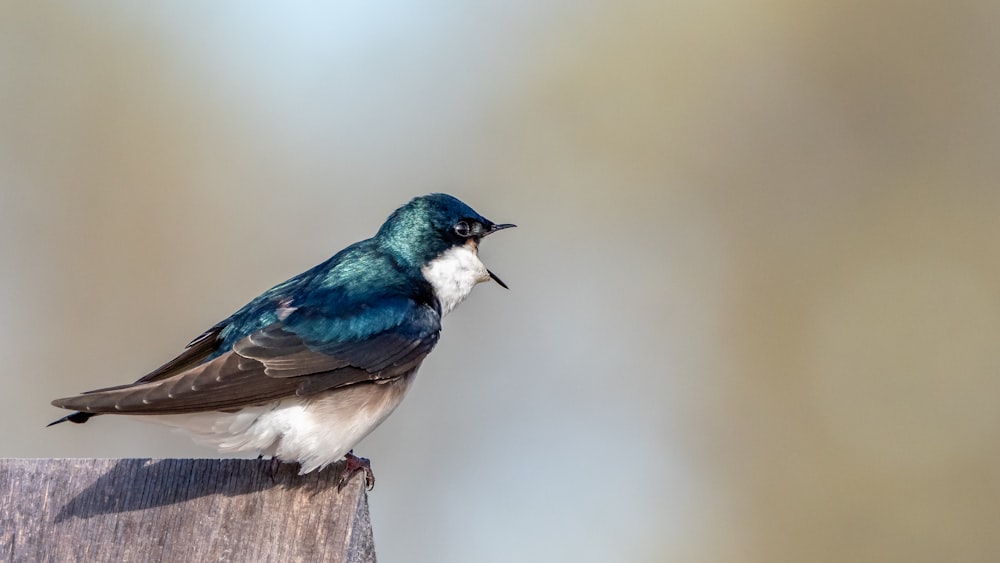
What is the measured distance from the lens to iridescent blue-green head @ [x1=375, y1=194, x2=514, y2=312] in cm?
346

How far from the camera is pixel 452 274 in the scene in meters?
3.49

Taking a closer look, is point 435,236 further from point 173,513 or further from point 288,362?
point 173,513

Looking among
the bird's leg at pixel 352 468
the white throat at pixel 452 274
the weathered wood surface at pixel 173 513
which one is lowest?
the weathered wood surface at pixel 173 513

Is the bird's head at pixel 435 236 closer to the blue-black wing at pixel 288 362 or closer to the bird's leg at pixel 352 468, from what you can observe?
the blue-black wing at pixel 288 362

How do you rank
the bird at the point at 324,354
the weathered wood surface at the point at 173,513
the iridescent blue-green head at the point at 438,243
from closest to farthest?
1. the weathered wood surface at the point at 173,513
2. the bird at the point at 324,354
3. the iridescent blue-green head at the point at 438,243

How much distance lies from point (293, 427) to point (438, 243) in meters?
0.93

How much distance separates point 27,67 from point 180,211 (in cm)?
153

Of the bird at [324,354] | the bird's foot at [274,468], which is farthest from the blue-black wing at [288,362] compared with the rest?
the bird's foot at [274,468]

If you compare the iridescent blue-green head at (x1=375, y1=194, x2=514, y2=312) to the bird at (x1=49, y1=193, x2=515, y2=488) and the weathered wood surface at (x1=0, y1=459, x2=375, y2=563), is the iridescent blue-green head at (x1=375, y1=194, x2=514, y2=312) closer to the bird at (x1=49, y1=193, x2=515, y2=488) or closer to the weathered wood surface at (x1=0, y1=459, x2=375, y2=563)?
the bird at (x1=49, y1=193, x2=515, y2=488)

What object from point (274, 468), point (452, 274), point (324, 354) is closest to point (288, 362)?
point (324, 354)

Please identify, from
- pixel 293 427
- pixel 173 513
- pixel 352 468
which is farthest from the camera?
pixel 293 427

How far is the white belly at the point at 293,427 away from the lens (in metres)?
2.59

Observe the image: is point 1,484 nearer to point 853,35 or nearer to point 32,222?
point 32,222

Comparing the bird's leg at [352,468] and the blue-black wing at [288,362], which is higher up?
the blue-black wing at [288,362]
